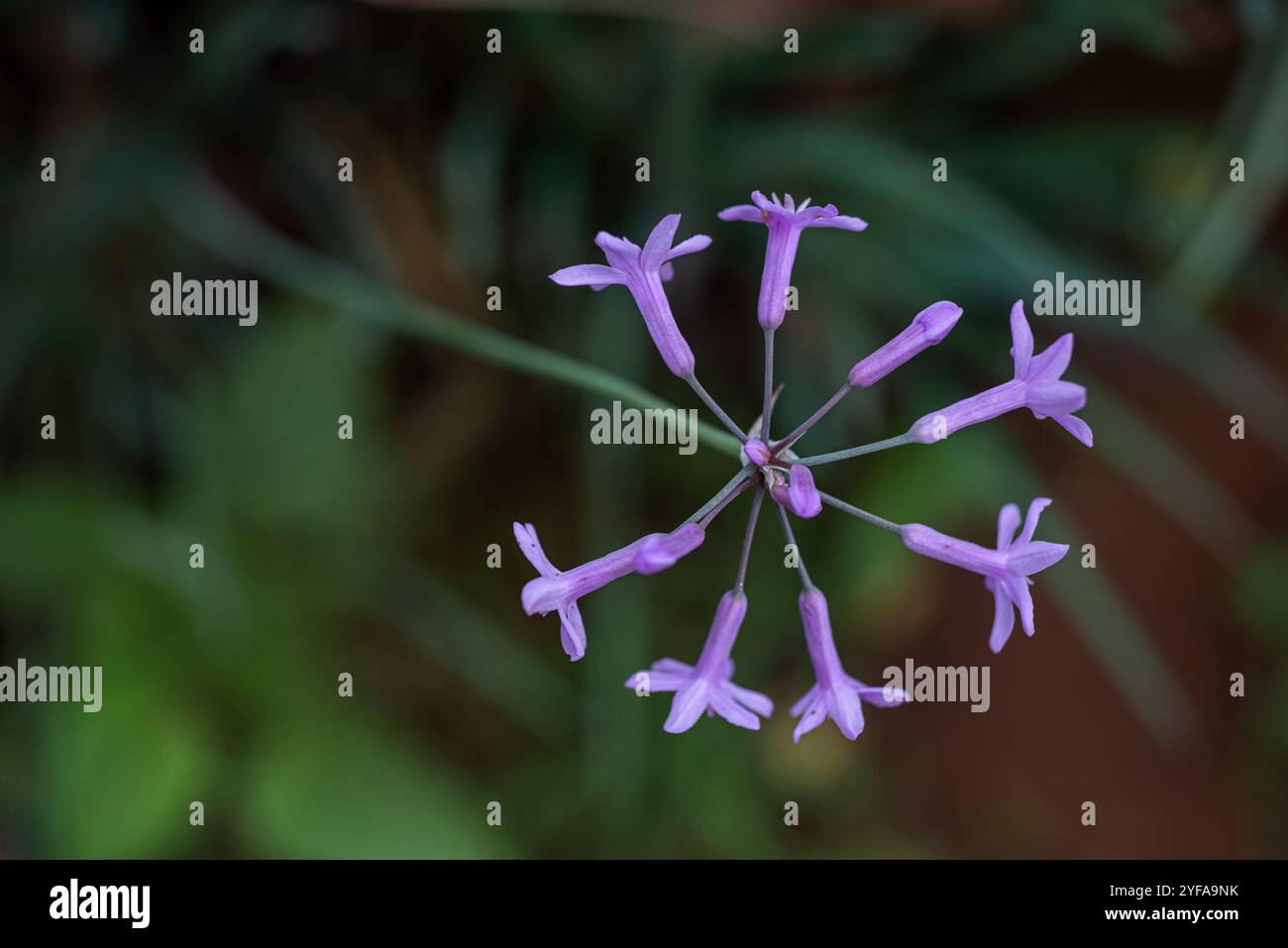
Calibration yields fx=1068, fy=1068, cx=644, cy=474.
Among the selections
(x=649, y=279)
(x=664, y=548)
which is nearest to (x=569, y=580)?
(x=664, y=548)

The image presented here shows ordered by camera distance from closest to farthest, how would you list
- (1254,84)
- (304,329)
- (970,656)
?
(1254,84)
(304,329)
(970,656)

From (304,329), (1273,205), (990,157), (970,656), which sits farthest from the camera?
(970,656)

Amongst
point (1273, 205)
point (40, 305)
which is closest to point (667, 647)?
point (40, 305)

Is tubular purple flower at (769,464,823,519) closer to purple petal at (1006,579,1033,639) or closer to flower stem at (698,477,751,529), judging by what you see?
flower stem at (698,477,751,529)

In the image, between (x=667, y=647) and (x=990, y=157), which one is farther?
(x=667, y=647)

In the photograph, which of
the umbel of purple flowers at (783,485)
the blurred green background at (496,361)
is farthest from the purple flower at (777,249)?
the blurred green background at (496,361)
